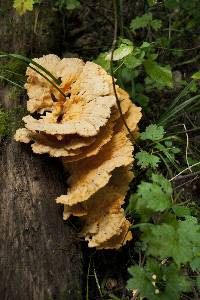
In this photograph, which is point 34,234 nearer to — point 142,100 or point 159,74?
point 159,74

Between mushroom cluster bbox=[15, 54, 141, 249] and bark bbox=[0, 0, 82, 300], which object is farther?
mushroom cluster bbox=[15, 54, 141, 249]

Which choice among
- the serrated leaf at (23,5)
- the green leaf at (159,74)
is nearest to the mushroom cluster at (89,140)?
the green leaf at (159,74)

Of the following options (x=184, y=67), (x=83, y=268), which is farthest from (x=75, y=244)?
(x=184, y=67)

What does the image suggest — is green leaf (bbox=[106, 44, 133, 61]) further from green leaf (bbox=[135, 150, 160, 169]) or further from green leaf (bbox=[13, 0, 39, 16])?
green leaf (bbox=[13, 0, 39, 16])

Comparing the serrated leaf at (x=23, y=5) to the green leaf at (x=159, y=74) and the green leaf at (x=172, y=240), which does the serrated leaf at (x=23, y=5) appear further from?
the green leaf at (x=172, y=240)

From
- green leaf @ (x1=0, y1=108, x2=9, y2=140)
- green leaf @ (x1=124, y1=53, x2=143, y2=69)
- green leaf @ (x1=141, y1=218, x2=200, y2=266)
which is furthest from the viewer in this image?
green leaf @ (x1=124, y1=53, x2=143, y2=69)

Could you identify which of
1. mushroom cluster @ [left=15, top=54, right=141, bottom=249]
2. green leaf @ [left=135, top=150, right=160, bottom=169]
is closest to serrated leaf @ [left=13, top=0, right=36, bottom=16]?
mushroom cluster @ [left=15, top=54, right=141, bottom=249]
